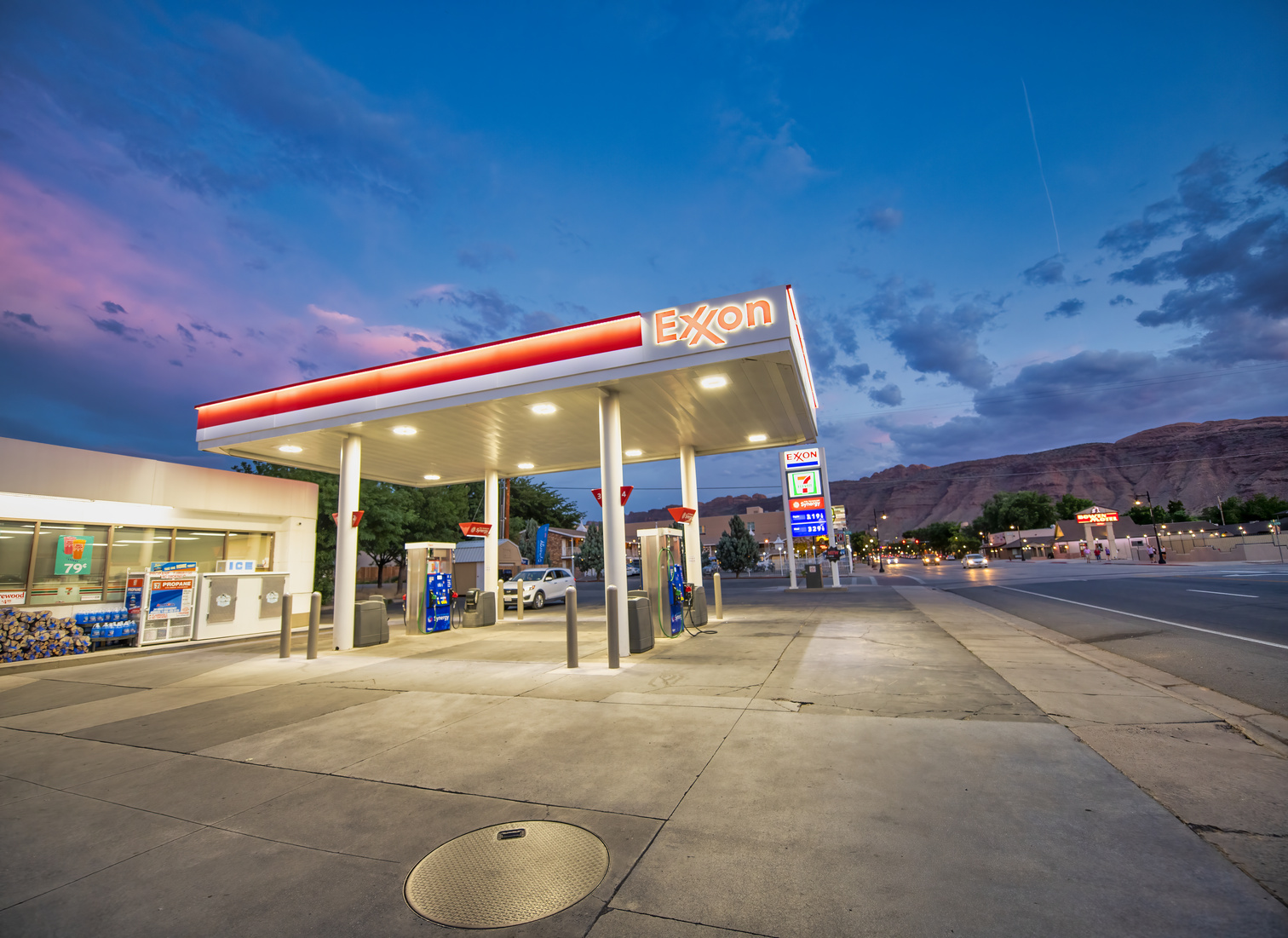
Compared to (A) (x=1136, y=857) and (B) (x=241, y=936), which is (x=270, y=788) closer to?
(B) (x=241, y=936)

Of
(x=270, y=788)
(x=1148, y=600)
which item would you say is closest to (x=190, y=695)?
(x=270, y=788)

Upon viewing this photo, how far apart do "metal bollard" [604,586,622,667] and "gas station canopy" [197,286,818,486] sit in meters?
3.64

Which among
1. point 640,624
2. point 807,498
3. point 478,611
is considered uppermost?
point 807,498

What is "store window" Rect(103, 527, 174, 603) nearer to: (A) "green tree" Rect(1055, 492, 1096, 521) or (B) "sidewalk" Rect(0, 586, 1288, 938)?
(B) "sidewalk" Rect(0, 586, 1288, 938)

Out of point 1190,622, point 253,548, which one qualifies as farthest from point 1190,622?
point 253,548

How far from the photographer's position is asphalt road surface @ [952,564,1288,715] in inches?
276

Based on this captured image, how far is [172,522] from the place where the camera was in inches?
599

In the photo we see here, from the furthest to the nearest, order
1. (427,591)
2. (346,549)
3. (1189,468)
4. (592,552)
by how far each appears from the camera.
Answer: (1189,468), (592,552), (427,591), (346,549)

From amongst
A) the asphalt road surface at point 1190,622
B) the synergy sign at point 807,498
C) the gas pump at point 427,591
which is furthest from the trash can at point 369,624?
the synergy sign at point 807,498

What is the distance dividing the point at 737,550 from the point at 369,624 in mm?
38856

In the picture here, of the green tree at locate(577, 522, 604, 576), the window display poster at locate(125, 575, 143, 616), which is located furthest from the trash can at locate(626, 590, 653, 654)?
the green tree at locate(577, 522, 604, 576)

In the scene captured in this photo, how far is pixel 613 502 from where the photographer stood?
10352 mm

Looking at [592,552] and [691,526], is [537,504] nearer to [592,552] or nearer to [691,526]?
[592,552]

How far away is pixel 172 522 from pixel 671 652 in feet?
47.3
